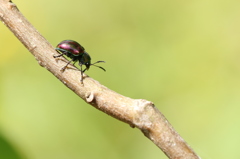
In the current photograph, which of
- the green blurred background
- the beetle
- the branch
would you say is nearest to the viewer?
the branch

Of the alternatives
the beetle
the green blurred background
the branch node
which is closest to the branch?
the branch node

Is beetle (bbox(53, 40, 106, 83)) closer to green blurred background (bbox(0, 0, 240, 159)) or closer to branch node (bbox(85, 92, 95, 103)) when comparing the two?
green blurred background (bbox(0, 0, 240, 159))

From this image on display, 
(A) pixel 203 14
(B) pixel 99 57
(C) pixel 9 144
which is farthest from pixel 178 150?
(A) pixel 203 14

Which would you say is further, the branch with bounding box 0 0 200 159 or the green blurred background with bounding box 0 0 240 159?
the green blurred background with bounding box 0 0 240 159

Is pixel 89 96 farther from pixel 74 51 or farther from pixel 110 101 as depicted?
pixel 74 51

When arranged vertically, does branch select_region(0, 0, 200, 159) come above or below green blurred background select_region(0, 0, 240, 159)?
below

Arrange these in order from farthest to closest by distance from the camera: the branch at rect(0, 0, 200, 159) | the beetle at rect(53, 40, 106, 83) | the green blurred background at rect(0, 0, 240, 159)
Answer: the green blurred background at rect(0, 0, 240, 159)
the beetle at rect(53, 40, 106, 83)
the branch at rect(0, 0, 200, 159)

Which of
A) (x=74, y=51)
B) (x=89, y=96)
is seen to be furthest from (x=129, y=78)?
(x=89, y=96)
